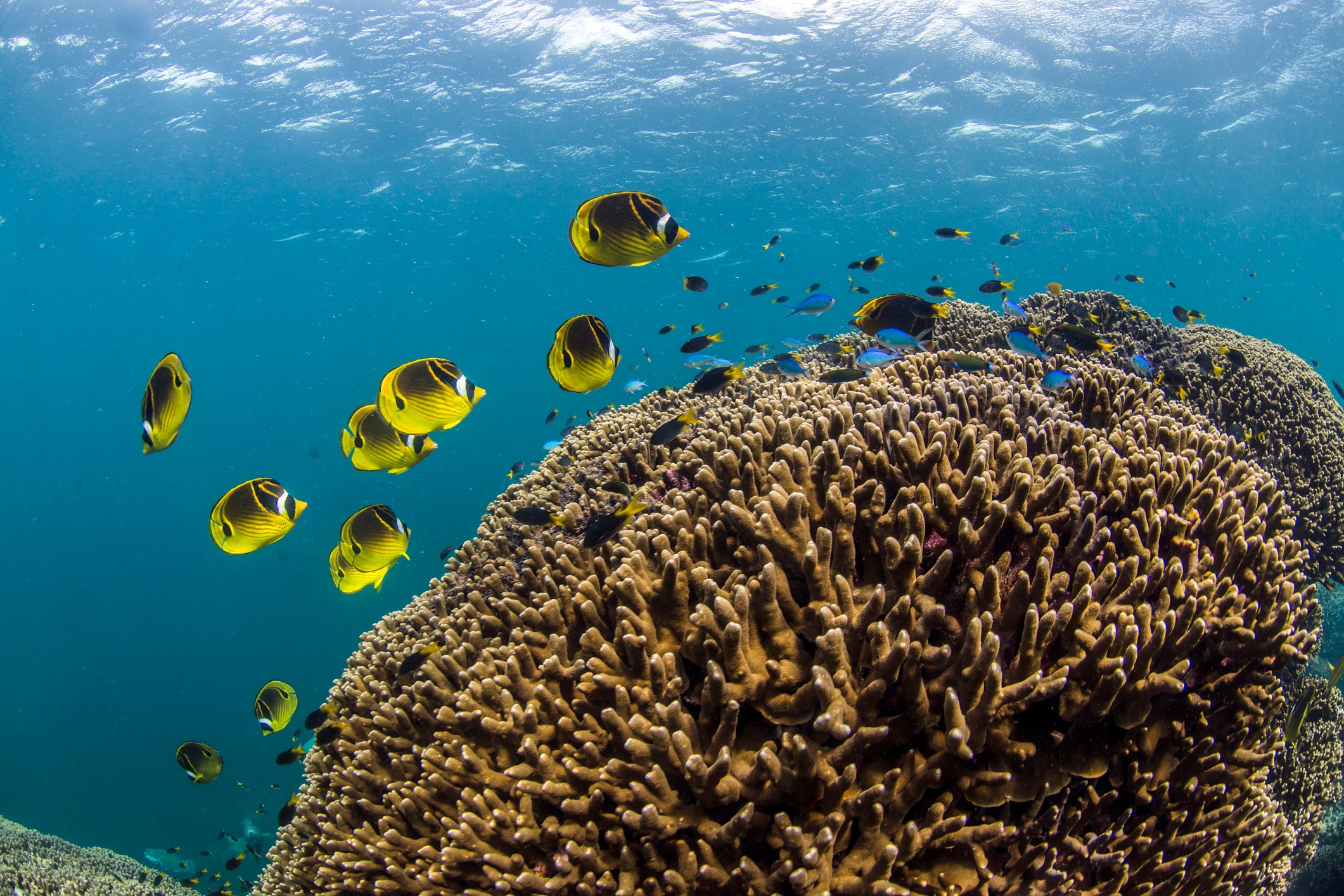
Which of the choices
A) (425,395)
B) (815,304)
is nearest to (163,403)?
(425,395)

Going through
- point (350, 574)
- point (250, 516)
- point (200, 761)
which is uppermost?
point (250, 516)

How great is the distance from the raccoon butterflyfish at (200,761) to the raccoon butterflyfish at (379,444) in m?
4.01

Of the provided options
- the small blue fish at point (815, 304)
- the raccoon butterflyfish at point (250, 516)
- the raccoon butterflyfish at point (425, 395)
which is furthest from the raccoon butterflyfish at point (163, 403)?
the small blue fish at point (815, 304)

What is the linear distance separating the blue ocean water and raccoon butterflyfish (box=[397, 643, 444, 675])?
625 cm

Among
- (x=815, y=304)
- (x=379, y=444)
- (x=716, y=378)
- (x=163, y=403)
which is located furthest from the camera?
(x=815, y=304)

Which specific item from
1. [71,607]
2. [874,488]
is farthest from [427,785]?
[71,607]

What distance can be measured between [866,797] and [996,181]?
49.7m

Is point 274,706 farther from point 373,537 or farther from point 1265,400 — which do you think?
point 1265,400

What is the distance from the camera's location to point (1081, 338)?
19.3ft

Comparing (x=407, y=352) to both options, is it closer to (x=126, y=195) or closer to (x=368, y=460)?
(x=126, y=195)

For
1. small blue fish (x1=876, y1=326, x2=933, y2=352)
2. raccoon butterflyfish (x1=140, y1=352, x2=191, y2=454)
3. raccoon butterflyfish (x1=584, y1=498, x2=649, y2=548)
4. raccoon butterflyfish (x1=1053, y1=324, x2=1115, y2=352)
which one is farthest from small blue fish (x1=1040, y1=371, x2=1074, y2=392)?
raccoon butterflyfish (x1=140, y1=352, x2=191, y2=454)

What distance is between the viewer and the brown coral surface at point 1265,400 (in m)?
6.03

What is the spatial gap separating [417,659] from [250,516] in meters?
1.73

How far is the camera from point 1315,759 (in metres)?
4.79
